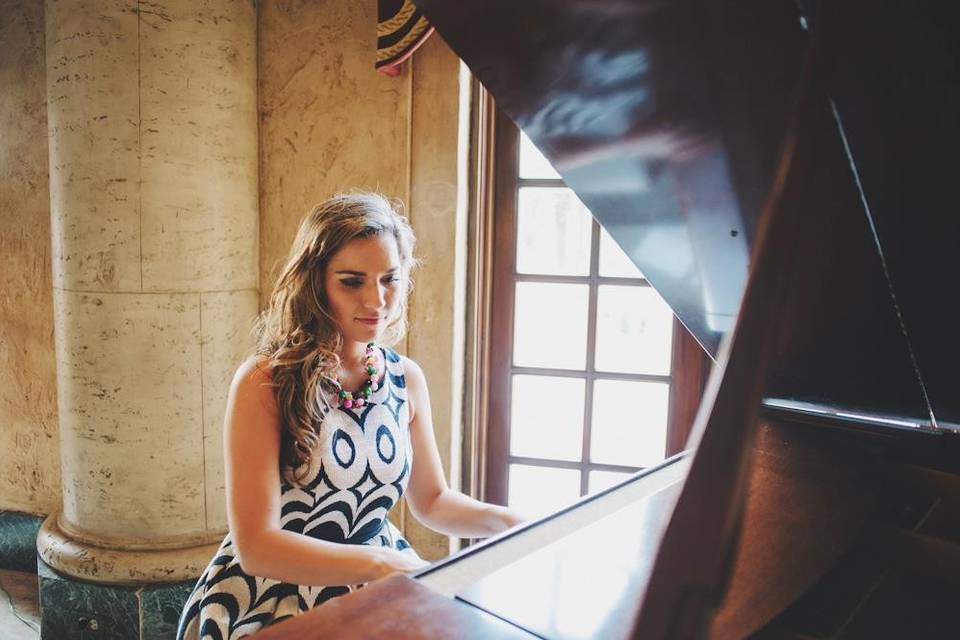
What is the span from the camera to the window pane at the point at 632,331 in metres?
2.88

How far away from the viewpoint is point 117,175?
8.02 feet

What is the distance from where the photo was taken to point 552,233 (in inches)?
115

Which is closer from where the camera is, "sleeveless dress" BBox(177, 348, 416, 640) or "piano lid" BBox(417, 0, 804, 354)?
"piano lid" BBox(417, 0, 804, 354)

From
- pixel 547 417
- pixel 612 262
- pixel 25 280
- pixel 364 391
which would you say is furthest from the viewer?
pixel 25 280

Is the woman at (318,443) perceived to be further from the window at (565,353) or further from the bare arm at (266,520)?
the window at (565,353)

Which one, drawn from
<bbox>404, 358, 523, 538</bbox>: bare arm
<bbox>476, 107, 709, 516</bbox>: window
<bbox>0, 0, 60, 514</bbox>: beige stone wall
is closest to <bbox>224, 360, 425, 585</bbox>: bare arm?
<bbox>404, 358, 523, 538</bbox>: bare arm

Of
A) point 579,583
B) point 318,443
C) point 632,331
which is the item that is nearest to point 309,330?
point 318,443

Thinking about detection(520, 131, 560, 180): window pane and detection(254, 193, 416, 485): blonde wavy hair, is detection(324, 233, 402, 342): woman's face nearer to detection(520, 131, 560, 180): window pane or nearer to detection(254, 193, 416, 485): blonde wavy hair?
detection(254, 193, 416, 485): blonde wavy hair

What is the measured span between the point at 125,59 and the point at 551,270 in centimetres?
186

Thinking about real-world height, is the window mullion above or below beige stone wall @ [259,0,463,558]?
below

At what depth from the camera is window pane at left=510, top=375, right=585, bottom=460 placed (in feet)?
9.86

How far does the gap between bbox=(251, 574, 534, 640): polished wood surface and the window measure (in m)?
2.22

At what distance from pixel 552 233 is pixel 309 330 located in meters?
1.52

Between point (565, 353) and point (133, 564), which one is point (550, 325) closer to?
point (565, 353)
